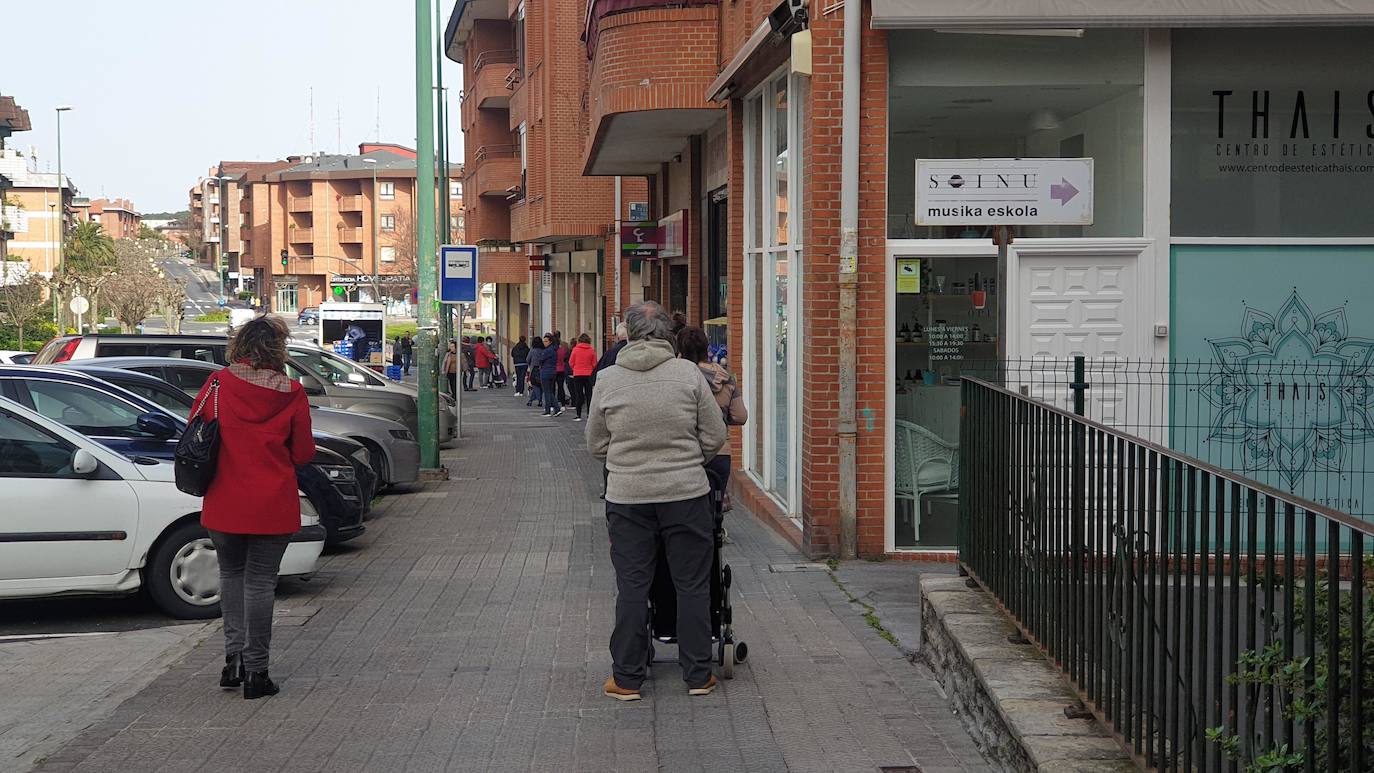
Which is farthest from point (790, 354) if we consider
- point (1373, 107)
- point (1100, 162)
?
point (1373, 107)

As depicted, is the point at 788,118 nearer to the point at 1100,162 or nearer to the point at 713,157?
the point at 1100,162

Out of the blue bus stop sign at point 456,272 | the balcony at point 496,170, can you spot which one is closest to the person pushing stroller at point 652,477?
the blue bus stop sign at point 456,272

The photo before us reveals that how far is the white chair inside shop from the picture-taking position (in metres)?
11.1

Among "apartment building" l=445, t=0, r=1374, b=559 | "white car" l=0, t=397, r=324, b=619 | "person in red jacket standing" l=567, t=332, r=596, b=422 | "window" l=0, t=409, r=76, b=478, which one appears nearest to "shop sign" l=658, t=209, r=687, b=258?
"person in red jacket standing" l=567, t=332, r=596, b=422

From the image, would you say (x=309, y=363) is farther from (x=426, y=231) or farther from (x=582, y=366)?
(x=582, y=366)

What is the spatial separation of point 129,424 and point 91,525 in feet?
7.02

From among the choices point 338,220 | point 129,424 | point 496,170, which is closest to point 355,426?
point 129,424

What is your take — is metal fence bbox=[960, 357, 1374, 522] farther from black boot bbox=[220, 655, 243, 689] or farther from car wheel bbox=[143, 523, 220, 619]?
black boot bbox=[220, 655, 243, 689]

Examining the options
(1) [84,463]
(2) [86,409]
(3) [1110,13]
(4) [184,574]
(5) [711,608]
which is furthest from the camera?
(2) [86,409]

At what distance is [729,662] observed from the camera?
289 inches

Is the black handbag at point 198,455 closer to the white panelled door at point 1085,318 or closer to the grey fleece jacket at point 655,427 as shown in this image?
the grey fleece jacket at point 655,427

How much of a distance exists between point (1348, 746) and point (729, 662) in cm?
411

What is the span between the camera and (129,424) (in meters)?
11.3

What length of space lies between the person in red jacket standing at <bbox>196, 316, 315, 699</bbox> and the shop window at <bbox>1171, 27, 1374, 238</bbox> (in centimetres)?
630
